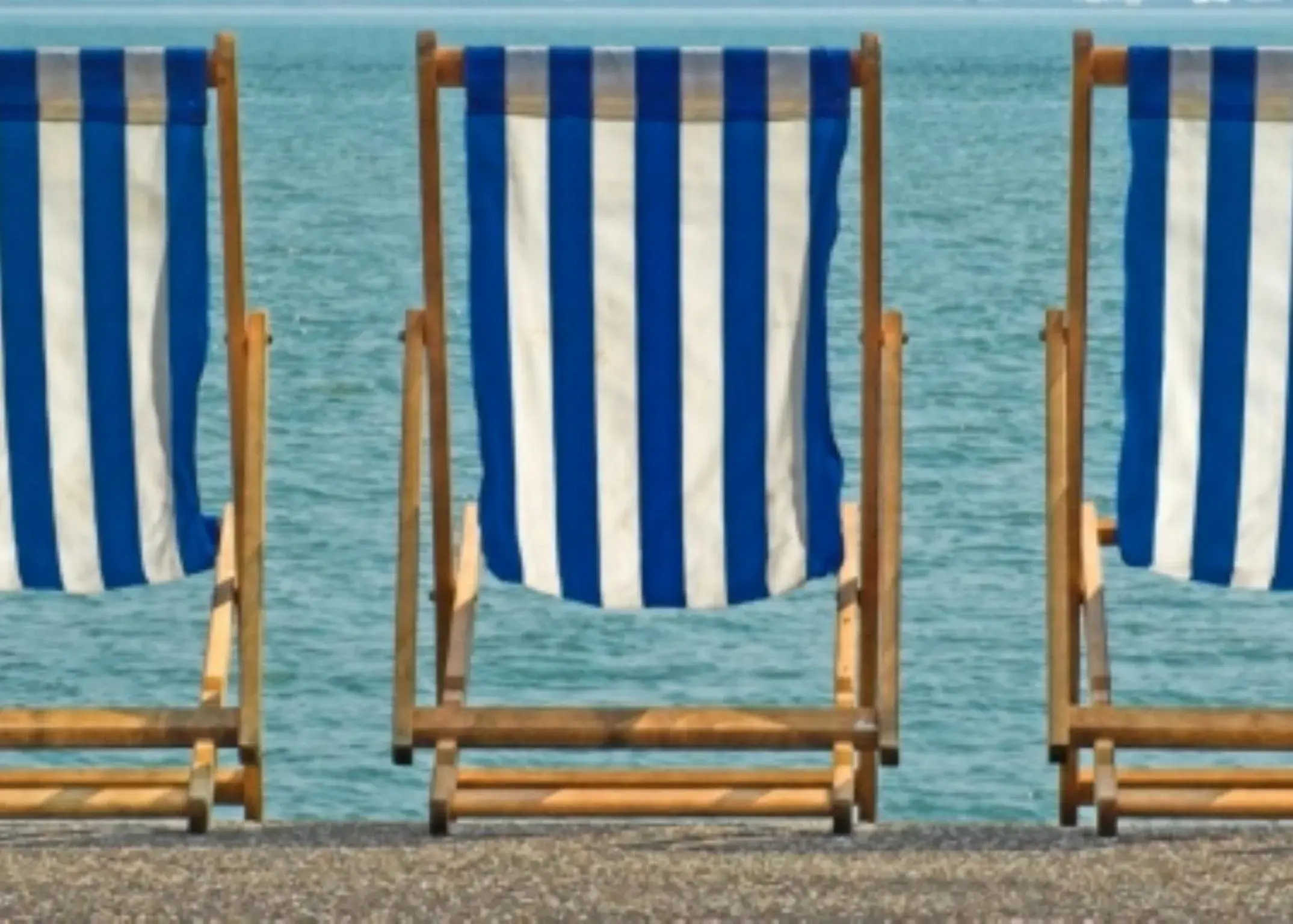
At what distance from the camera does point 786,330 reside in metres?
5.85

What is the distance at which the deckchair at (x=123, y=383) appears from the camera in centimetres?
567

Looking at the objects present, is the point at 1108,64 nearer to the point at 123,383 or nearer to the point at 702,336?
the point at 702,336

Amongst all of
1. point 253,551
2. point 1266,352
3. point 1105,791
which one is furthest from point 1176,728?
point 253,551

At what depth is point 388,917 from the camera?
489 cm

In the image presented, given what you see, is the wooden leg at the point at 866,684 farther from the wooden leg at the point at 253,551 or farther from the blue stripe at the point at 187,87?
the blue stripe at the point at 187,87

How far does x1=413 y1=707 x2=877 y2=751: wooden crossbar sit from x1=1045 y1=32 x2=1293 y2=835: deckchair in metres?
0.31

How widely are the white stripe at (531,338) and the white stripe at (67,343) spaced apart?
614 millimetres

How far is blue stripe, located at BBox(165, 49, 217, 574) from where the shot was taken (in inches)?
226

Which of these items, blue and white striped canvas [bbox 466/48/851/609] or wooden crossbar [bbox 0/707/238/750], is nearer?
wooden crossbar [bbox 0/707/238/750]

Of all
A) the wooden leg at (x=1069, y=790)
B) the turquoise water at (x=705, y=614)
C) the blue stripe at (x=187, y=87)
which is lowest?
the turquoise water at (x=705, y=614)

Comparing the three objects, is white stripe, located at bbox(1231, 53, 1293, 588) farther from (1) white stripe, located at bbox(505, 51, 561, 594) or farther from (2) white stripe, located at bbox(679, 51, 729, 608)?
(1) white stripe, located at bbox(505, 51, 561, 594)

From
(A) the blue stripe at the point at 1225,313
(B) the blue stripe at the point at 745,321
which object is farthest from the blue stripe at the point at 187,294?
(A) the blue stripe at the point at 1225,313

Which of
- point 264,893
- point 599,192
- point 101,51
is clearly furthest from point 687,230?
point 264,893

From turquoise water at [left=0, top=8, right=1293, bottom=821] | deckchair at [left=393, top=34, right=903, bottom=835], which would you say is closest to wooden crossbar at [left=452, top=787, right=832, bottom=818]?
deckchair at [left=393, top=34, right=903, bottom=835]
